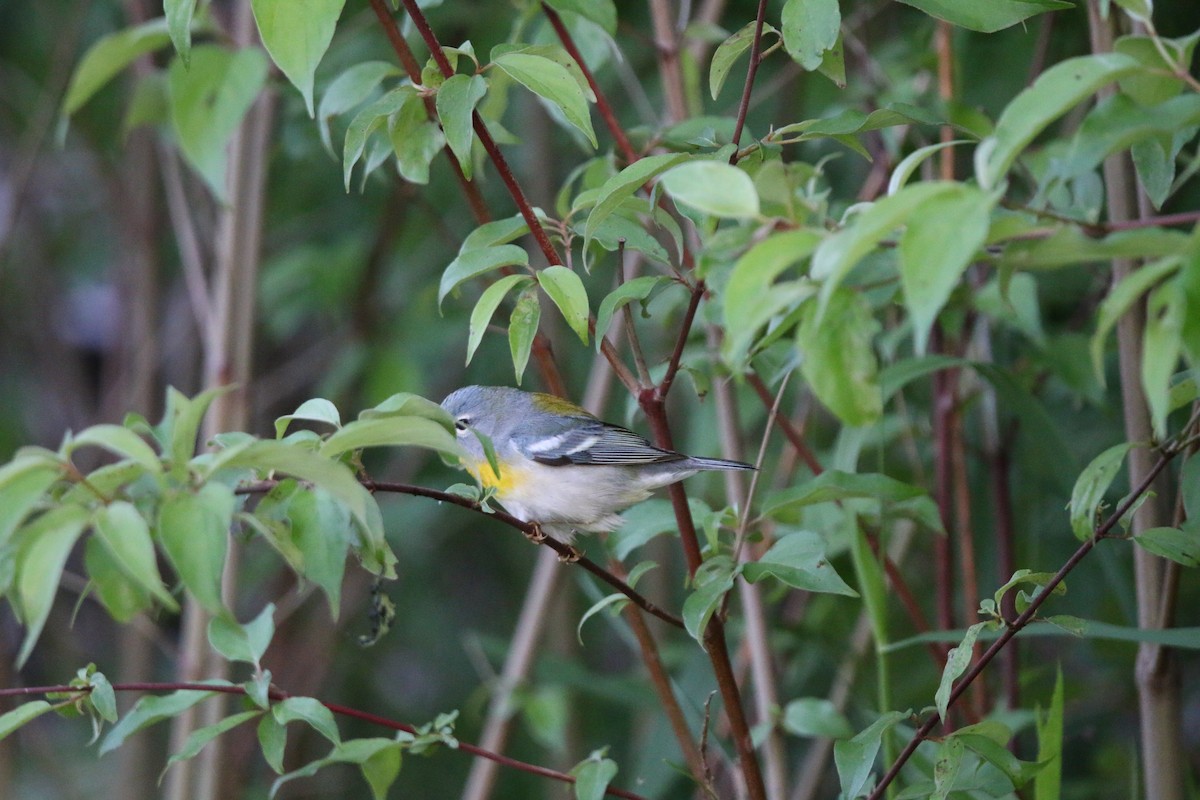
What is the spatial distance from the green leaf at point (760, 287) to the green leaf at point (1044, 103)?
0.14 meters

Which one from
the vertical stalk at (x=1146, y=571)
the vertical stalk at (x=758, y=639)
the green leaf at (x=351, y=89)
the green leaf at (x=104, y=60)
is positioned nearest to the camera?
the vertical stalk at (x=1146, y=571)

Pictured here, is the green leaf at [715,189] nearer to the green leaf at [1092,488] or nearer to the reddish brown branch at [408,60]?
the reddish brown branch at [408,60]

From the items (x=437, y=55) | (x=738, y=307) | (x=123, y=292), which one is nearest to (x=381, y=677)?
(x=123, y=292)

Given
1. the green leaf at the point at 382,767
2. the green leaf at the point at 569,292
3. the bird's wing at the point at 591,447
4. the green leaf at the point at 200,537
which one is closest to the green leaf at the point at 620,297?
the green leaf at the point at 569,292

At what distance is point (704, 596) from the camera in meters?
1.35

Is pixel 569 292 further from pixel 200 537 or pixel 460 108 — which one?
pixel 200 537

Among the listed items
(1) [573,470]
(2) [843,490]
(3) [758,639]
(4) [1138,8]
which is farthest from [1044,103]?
(1) [573,470]

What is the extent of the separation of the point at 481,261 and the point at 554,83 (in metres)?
0.23

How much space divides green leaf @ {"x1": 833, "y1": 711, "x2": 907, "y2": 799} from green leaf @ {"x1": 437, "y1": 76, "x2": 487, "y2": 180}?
83cm

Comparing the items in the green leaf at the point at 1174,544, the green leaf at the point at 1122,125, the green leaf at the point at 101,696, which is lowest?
the green leaf at the point at 1174,544

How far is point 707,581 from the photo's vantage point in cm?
140

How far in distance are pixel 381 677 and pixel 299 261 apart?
2138 mm

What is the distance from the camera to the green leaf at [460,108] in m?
1.26

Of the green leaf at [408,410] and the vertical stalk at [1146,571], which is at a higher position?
the green leaf at [408,410]
